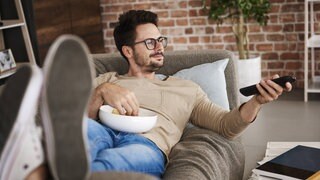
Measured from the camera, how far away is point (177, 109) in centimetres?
193

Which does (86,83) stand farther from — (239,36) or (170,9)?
(170,9)

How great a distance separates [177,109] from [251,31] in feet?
8.40

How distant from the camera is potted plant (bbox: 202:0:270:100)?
12.8 feet

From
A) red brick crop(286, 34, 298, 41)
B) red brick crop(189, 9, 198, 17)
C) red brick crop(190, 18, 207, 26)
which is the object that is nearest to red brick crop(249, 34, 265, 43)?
red brick crop(286, 34, 298, 41)

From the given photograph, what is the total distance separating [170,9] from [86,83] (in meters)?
3.59

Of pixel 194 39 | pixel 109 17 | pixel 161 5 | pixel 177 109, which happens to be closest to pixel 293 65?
pixel 194 39

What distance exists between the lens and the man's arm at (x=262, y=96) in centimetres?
166

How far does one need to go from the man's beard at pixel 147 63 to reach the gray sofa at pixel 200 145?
258mm

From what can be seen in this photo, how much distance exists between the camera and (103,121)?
1.75m

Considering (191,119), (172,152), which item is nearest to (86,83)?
(172,152)

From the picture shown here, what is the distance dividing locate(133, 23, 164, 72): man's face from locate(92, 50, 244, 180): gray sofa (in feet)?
0.85

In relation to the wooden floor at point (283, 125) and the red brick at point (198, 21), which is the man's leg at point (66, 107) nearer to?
the wooden floor at point (283, 125)

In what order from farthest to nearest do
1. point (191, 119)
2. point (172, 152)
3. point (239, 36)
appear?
point (239, 36) < point (191, 119) < point (172, 152)

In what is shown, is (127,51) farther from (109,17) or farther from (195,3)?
(109,17)
